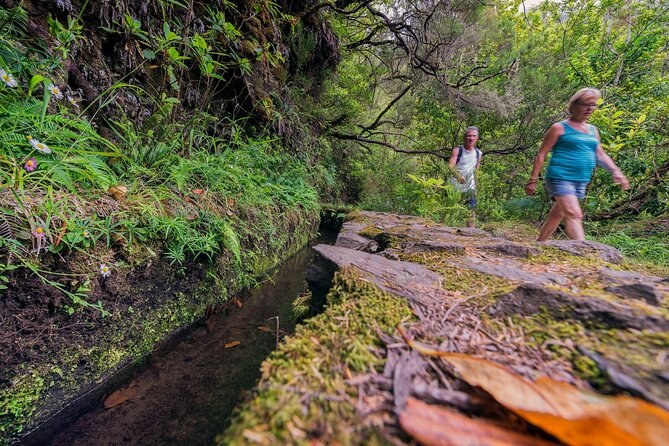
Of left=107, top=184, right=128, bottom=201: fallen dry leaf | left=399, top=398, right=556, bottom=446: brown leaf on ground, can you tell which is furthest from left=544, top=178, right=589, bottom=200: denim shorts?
left=107, top=184, right=128, bottom=201: fallen dry leaf

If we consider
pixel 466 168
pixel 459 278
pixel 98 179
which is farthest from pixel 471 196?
pixel 98 179

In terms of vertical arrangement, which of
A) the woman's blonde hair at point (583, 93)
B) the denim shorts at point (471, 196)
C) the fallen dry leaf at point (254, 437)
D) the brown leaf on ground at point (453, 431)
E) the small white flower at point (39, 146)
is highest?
the woman's blonde hair at point (583, 93)

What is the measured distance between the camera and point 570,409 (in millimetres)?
502

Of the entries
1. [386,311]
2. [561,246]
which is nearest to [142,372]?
[386,311]

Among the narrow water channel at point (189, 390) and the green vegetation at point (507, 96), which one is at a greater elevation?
the green vegetation at point (507, 96)

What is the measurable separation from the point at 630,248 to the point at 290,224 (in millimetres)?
4448

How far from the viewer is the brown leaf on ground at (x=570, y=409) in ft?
1.31

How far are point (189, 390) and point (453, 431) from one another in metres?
1.53

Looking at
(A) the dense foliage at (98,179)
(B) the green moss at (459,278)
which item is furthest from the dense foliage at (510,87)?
(A) the dense foliage at (98,179)

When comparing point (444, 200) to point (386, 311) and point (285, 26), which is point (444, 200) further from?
Result: point (285, 26)

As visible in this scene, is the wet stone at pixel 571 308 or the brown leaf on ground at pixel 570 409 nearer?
the brown leaf on ground at pixel 570 409

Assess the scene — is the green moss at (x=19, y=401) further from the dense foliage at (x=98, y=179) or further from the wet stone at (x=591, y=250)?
the wet stone at (x=591, y=250)

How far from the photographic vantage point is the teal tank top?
8.04ft

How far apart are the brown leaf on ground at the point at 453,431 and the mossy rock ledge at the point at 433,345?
31mm
